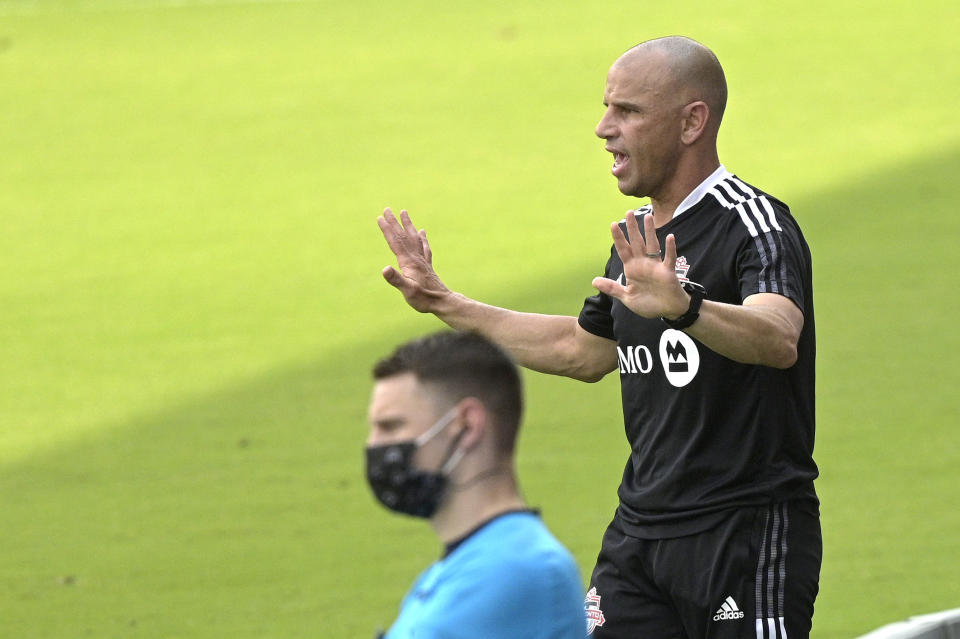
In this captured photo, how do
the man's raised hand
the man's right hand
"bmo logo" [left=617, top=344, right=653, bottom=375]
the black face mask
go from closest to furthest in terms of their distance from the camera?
1. the black face mask
2. the man's raised hand
3. "bmo logo" [left=617, top=344, right=653, bottom=375]
4. the man's right hand

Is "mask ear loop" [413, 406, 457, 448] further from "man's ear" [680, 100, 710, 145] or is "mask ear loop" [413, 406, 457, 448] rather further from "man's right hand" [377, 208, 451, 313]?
"man's right hand" [377, 208, 451, 313]

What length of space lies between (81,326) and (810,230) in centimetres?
512

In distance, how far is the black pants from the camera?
3990 mm

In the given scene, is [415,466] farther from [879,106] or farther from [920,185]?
[879,106]

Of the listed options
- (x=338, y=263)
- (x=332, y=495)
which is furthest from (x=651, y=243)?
(x=338, y=263)

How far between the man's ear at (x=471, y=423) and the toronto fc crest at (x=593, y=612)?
155cm

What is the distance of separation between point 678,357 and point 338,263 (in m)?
8.24

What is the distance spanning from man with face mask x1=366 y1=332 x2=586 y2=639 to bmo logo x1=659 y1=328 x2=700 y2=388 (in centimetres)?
124

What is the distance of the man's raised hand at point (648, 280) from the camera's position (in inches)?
140

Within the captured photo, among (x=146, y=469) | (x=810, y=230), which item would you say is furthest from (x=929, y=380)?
(x=146, y=469)

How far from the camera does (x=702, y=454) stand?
159 inches

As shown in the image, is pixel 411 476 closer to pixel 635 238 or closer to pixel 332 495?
pixel 635 238

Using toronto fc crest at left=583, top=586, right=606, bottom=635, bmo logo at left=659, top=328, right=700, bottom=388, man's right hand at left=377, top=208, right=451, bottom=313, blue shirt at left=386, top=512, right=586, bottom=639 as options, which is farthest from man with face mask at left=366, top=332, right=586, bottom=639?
man's right hand at left=377, top=208, right=451, bottom=313

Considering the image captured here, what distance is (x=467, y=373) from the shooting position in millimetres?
2793
